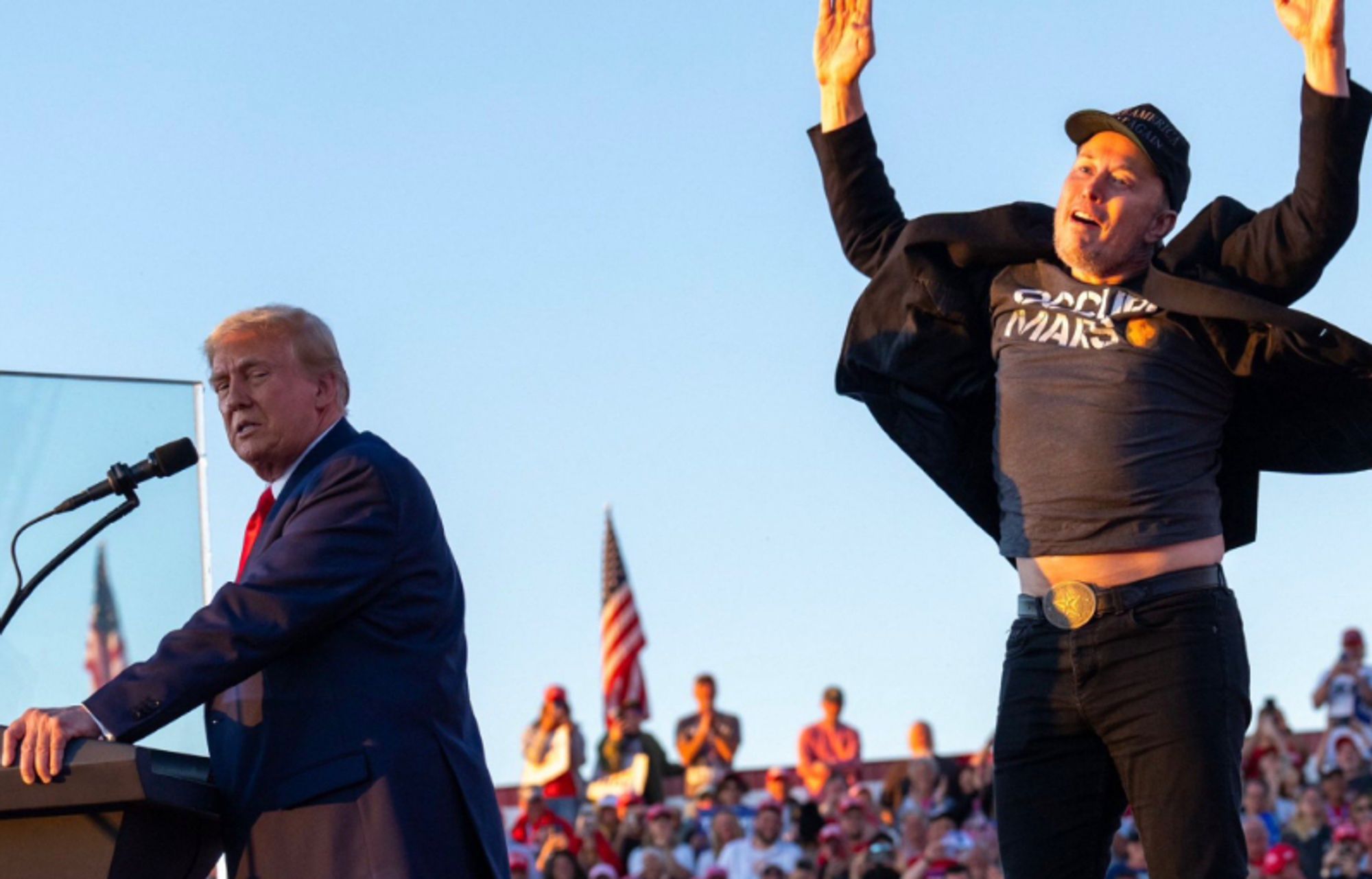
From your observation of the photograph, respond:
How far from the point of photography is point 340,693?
3.78m

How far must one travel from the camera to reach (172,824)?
3.59 metres

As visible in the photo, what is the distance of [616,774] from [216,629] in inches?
425

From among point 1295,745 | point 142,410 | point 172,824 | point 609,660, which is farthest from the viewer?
point 609,660

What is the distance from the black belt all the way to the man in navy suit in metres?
1.18

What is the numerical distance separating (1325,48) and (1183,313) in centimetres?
56

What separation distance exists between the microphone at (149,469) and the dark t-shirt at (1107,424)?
1659 mm

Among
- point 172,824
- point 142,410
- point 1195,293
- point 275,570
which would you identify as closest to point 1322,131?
point 1195,293

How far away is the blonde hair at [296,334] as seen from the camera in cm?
405

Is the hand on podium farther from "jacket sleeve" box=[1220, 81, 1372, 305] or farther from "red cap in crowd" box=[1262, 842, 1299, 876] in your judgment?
"red cap in crowd" box=[1262, 842, 1299, 876]

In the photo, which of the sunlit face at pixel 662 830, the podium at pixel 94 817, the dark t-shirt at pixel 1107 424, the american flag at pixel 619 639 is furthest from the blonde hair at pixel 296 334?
the american flag at pixel 619 639

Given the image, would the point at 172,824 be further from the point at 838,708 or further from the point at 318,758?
the point at 838,708

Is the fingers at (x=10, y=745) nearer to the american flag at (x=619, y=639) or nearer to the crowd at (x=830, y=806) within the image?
the crowd at (x=830, y=806)

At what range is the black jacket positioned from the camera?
3836 mm

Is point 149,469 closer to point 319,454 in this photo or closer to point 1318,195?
point 319,454
